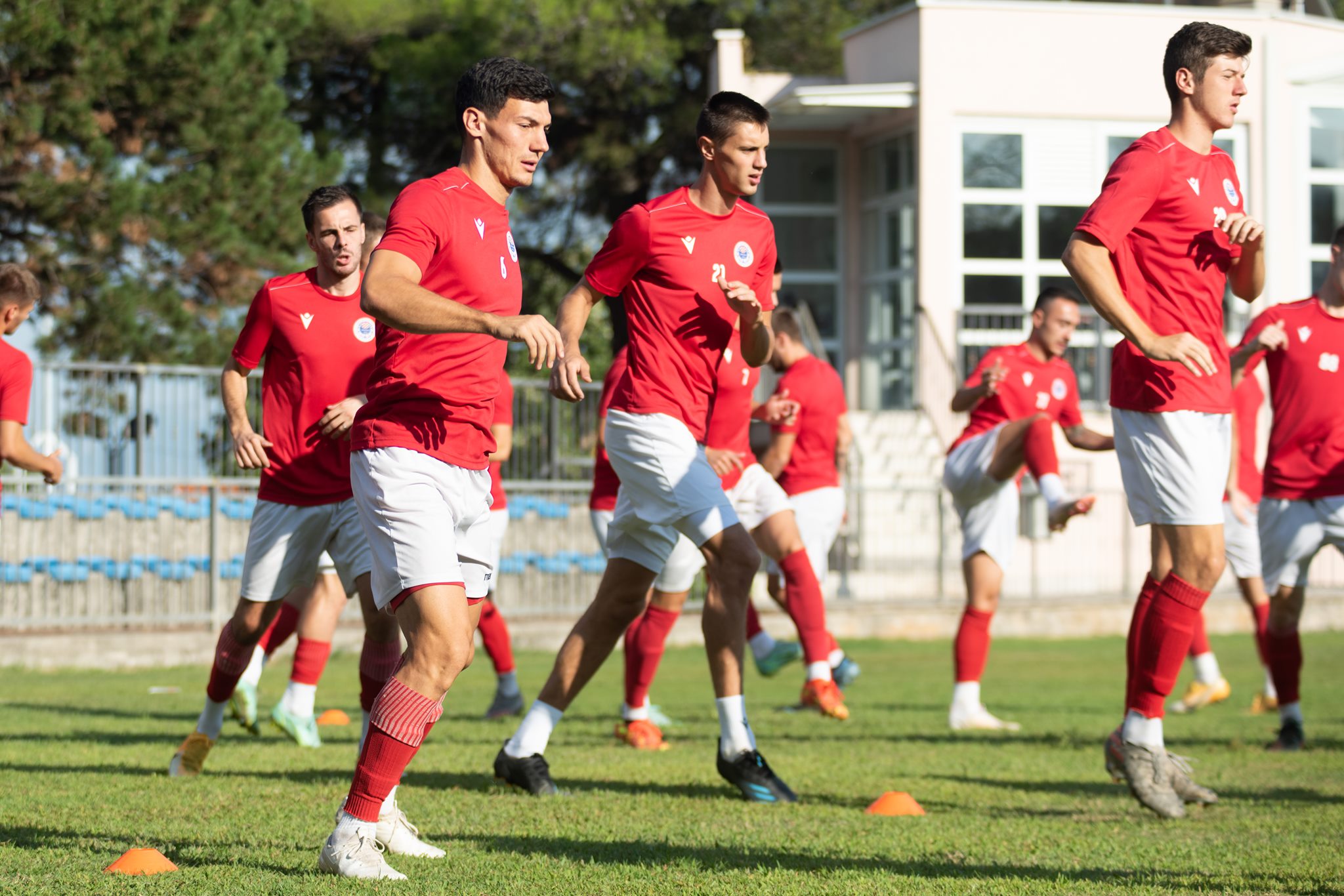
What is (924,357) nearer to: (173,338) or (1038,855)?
(173,338)

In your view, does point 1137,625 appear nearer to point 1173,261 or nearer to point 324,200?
point 1173,261

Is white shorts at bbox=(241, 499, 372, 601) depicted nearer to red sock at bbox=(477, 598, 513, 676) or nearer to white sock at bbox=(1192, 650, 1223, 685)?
red sock at bbox=(477, 598, 513, 676)

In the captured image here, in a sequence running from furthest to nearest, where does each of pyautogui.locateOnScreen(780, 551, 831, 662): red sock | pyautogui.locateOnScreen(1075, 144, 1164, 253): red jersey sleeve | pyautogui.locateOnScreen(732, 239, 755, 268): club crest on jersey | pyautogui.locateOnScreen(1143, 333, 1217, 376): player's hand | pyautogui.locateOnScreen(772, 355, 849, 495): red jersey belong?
pyautogui.locateOnScreen(772, 355, 849, 495): red jersey < pyautogui.locateOnScreen(780, 551, 831, 662): red sock < pyautogui.locateOnScreen(732, 239, 755, 268): club crest on jersey < pyautogui.locateOnScreen(1075, 144, 1164, 253): red jersey sleeve < pyautogui.locateOnScreen(1143, 333, 1217, 376): player's hand

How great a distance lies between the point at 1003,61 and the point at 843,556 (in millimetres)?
10265

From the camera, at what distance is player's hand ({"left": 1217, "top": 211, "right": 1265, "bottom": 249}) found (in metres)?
5.66

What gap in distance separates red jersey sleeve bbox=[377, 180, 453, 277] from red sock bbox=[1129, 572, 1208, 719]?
3.09 meters

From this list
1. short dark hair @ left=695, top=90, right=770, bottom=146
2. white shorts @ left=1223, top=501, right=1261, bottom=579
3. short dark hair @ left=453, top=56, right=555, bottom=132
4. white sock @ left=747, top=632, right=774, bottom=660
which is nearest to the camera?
short dark hair @ left=453, top=56, right=555, bottom=132

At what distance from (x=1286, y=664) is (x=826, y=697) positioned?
8.01 feet

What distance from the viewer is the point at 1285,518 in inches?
317

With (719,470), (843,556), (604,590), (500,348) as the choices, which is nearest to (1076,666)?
(843,556)

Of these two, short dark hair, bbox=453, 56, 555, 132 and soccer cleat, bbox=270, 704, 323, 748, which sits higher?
short dark hair, bbox=453, 56, 555, 132

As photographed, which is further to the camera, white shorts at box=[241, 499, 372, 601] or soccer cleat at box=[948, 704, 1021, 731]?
soccer cleat at box=[948, 704, 1021, 731]

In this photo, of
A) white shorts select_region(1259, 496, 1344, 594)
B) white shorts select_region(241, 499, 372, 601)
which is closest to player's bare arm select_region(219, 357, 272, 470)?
white shorts select_region(241, 499, 372, 601)

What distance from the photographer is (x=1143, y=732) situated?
5.78m
